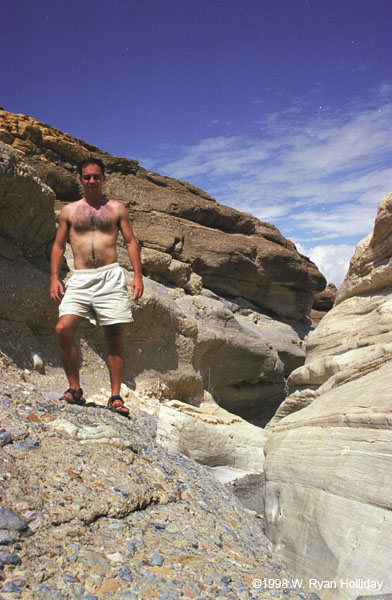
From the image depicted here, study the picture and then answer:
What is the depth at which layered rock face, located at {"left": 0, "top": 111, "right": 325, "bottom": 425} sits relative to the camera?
709 centimetres

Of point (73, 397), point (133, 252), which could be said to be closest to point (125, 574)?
point (73, 397)

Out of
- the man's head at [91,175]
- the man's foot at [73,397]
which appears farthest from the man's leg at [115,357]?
the man's head at [91,175]

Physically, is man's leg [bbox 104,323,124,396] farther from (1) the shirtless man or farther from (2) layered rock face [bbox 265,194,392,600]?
(2) layered rock face [bbox 265,194,392,600]

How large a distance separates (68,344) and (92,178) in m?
1.53

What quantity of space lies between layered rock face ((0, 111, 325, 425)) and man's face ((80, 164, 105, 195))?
254 centimetres

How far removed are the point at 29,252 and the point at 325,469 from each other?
5.46 meters

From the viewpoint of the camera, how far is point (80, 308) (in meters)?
4.54

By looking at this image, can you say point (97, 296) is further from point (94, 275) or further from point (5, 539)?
point (5, 539)

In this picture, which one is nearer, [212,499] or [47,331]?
[212,499]

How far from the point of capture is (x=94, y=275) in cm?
458

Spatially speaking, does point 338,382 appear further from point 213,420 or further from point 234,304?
point 234,304

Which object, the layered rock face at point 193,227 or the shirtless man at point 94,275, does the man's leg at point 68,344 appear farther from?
the layered rock face at point 193,227

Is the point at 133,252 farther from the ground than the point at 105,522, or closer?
farther from the ground

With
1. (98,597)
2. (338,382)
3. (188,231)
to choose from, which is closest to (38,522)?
(98,597)
